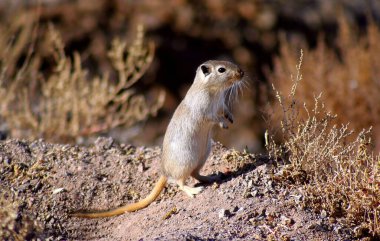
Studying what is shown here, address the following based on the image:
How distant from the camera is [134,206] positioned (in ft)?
16.6

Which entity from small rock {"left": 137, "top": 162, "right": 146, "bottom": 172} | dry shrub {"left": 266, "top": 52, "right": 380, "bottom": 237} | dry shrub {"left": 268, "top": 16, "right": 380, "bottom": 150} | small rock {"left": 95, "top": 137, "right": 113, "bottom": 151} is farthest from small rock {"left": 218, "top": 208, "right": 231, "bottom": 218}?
dry shrub {"left": 268, "top": 16, "right": 380, "bottom": 150}

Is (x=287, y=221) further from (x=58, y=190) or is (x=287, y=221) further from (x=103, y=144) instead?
(x=103, y=144)

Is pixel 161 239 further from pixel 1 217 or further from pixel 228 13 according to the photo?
pixel 228 13

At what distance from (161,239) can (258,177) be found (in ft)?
3.25

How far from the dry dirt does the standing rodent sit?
0.10 meters

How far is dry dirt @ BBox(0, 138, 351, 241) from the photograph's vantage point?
4383 mm

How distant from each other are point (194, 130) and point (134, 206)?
68cm

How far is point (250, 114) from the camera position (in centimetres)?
1134

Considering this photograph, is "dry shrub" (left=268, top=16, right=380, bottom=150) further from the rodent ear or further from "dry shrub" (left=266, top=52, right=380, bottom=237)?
"dry shrub" (left=266, top=52, right=380, bottom=237)

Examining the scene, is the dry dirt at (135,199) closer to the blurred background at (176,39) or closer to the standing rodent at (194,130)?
the standing rodent at (194,130)

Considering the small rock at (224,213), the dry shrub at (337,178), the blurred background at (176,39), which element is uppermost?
the dry shrub at (337,178)

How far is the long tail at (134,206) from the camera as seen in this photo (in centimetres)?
499

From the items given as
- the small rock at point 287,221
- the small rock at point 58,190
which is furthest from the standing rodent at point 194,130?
the small rock at point 287,221

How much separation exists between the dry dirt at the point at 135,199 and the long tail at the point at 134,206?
40mm
